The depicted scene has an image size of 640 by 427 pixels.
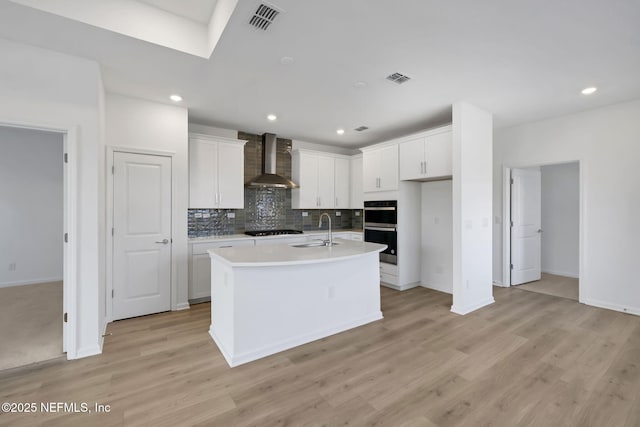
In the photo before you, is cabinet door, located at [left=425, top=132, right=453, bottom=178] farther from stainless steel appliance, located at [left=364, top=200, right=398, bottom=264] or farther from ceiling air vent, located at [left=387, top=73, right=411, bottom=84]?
ceiling air vent, located at [left=387, top=73, right=411, bottom=84]

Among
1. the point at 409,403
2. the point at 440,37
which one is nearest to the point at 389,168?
the point at 440,37

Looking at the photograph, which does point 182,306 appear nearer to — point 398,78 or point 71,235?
point 71,235

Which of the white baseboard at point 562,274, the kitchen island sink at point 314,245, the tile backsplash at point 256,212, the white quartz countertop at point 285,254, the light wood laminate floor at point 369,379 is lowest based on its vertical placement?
the light wood laminate floor at point 369,379

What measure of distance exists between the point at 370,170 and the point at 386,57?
104 inches

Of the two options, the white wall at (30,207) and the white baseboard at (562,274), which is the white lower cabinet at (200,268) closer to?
the white wall at (30,207)

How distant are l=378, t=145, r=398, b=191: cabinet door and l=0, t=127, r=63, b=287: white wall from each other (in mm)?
5484

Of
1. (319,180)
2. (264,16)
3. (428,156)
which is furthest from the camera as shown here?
(319,180)

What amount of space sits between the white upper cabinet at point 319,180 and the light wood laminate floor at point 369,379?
9.39 feet

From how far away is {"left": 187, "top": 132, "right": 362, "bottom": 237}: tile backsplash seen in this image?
4.66 meters

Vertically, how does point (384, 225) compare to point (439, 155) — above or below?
below

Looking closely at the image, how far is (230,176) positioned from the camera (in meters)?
4.54

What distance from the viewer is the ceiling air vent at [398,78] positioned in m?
2.94

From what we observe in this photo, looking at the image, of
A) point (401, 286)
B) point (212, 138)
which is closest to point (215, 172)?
point (212, 138)

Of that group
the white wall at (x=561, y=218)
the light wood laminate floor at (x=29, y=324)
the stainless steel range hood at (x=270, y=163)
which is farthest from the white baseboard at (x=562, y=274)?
the light wood laminate floor at (x=29, y=324)
